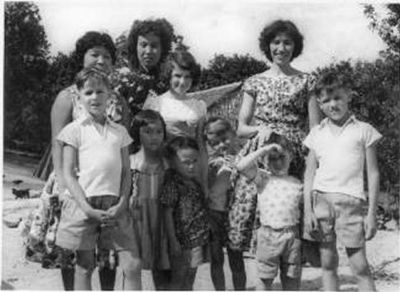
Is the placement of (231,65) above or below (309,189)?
above

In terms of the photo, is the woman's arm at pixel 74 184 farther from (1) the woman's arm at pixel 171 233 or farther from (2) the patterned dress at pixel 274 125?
(2) the patterned dress at pixel 274 125

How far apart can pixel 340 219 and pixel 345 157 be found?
1.12ft

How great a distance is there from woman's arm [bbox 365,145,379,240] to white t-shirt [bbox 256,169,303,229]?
1.27 ft

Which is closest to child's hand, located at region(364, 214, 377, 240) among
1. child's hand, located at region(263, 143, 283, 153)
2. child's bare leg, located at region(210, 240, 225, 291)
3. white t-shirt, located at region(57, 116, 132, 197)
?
child's hand, located at region(263, 143, 283, 153)

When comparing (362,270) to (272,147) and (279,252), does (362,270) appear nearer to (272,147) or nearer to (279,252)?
(279,252)

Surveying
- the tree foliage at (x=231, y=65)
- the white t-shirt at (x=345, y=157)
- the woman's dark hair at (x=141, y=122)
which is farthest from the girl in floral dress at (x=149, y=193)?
the tree foliage at (x=231, y=65)

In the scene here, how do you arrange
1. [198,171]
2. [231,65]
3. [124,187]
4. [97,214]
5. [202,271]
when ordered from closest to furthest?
[97,214]
[124,187]
[198,171]
[202,271]
[231,65]

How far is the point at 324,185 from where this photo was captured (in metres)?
3.36

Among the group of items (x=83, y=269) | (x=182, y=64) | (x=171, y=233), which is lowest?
(x=83, y=269)

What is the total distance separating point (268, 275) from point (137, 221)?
79 centimetres

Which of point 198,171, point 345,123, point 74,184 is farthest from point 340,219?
point 74,184

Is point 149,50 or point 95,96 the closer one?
point 95,96

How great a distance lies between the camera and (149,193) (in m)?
3.43

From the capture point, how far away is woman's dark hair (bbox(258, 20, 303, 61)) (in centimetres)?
359
